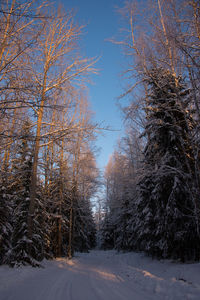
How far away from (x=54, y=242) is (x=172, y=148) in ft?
37.8

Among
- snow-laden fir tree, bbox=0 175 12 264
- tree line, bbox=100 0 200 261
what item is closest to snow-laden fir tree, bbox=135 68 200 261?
tree line, bbox=100 0 200 261

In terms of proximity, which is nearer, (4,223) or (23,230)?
(23,230)

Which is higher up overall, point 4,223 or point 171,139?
point 171,139

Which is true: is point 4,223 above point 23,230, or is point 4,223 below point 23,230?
above

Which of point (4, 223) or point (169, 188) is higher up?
point (169, 188)

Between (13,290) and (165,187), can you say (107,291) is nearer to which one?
(13,290)

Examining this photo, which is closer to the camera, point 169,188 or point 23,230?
point 23,230

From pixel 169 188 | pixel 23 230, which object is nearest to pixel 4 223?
pixel 23 230

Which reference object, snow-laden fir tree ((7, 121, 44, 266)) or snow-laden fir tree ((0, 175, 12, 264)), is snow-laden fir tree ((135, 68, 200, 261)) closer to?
snow-laden fir tree ((7, 121, 44, 266))

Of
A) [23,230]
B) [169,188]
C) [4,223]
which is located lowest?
[23,230]

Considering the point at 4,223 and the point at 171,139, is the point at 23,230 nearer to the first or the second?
the point at 4,223

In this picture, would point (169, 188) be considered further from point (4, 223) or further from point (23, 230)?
point (4, 223)

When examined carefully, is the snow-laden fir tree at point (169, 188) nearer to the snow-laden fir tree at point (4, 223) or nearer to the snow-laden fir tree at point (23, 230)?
the snow-laden fir tree at point (23, 230)

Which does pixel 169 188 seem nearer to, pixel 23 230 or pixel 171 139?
pixel 171 139
